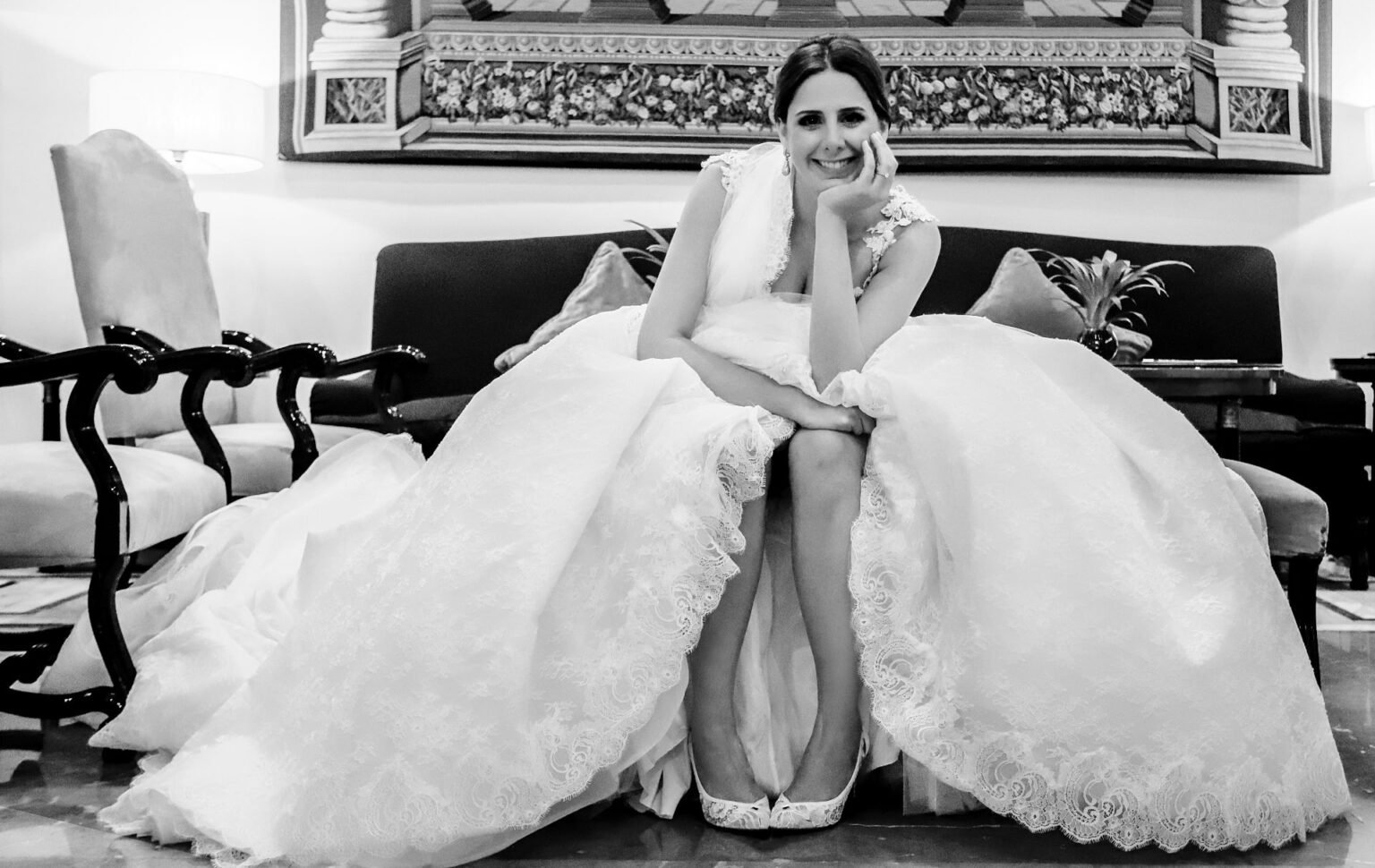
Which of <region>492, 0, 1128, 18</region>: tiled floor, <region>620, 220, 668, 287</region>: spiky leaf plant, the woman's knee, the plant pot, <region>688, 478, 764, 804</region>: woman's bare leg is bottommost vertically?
<region>688, 478, 764, 804</region>: woman's bare leg

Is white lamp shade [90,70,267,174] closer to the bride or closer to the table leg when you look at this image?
the bride

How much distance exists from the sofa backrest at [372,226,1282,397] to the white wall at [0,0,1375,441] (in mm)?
168

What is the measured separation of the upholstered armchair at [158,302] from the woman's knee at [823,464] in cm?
139

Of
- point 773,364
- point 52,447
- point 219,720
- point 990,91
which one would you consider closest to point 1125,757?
point 773,364

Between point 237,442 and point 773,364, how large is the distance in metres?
1.93

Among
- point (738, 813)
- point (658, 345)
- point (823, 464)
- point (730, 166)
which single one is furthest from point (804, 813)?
point (730, 166)

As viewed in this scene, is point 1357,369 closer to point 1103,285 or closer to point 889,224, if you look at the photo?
point 1103,285

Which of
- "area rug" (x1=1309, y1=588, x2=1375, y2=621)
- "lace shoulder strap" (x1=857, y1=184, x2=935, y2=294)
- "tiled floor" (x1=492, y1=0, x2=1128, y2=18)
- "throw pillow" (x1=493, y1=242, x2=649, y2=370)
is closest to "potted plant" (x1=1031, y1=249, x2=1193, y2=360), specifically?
"tiled floor" (x1=492, y1=0, x2=1128, y2=18)

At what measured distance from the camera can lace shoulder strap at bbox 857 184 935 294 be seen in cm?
212

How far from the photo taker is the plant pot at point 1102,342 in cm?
317

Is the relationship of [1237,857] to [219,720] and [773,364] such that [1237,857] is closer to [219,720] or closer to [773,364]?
[773,364]

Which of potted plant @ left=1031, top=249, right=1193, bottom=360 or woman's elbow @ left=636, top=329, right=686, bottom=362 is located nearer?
woman's elbow @ left=636, top=329, right=686, bottom=362

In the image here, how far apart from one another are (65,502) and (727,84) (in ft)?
9.75

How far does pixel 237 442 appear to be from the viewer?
3.25 m
